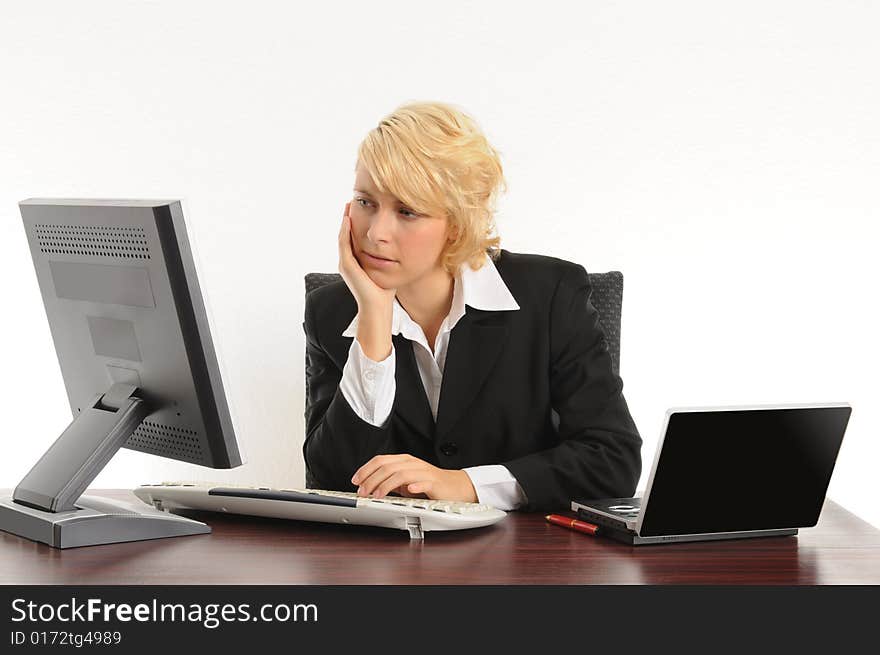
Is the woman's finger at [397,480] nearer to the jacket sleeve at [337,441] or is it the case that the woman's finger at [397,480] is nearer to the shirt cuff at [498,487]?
the shirt cuff at [498,487]

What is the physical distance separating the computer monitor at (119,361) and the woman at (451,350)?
0.32m

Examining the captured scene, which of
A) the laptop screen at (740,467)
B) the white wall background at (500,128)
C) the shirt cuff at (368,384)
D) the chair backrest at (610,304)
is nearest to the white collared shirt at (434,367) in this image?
the shirt cuff at (368,384)

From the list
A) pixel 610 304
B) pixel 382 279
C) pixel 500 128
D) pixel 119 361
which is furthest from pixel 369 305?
pixel 500 128

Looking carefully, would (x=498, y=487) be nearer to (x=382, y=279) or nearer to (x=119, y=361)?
(x=382, y=279)

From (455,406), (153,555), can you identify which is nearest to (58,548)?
(153,555)

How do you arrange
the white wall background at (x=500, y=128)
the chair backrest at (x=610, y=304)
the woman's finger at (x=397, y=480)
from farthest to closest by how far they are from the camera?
1. the white wall background at (x=500, y=128)
2. the chair backrest at (x=610, y=304)
3. the woman's finger at (x=397, y=480)

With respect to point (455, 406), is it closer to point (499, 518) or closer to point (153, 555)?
point (499, 518)

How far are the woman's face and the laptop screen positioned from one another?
63cm

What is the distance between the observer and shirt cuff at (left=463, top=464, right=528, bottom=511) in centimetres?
157

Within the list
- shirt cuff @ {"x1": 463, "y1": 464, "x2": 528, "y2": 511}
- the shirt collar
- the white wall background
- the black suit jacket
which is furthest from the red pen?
the white wall background

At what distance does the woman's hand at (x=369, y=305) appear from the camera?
1688 mm

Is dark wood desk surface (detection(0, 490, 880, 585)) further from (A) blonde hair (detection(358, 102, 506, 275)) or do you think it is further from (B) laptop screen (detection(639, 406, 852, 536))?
(A) blonde hair (detection(358, 102, 506, 275))

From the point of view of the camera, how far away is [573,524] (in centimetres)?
138
